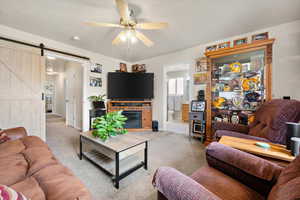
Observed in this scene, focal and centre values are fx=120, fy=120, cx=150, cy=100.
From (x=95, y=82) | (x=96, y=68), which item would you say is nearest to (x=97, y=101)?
(x=95, y=82)

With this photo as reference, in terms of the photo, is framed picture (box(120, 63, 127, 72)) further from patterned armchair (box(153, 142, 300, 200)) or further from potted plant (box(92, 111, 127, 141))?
patterned armchair (box(153, 142, 300, 200))

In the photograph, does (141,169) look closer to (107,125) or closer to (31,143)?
(107,125)

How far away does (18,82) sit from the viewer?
2.46m

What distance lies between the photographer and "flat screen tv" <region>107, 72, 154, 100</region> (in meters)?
3.97

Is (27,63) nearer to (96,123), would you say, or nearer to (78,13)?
(78,13)

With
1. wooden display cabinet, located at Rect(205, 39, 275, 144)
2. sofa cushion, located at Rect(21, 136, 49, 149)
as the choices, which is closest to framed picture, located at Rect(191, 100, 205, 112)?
wooden display cabinet, located at Rect(205, 39, 275, 144)

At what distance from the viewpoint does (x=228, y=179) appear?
3.11 feet

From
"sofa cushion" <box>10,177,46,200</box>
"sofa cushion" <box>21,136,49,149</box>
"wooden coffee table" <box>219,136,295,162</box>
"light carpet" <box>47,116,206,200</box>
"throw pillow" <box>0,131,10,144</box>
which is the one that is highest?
"throw pillow" <box>0,131,10,144</box>

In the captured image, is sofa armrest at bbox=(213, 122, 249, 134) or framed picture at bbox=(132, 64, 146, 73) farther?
framed picture at bbox=(132, 64, 146, 73)

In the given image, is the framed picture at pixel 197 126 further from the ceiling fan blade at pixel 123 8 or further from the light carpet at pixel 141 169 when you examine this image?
the ceiling fan blade at pixel 123 8

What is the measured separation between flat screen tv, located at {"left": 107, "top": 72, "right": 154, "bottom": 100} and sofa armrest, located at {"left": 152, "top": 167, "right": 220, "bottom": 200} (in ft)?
10.9

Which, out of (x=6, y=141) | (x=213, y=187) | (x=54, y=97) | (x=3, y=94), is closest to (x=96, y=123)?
(x=6, y=141)

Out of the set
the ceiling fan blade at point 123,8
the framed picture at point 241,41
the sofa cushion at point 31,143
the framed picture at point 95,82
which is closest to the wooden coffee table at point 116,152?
the sofa cushion at point 31,143

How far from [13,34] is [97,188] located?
3313mm
